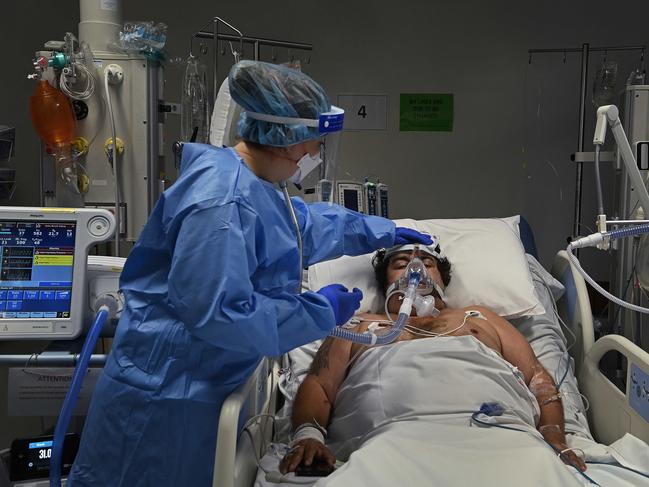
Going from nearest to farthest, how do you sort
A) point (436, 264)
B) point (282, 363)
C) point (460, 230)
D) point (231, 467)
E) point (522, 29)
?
1. point (231, 467)
2. point (282, 363)
3. point (436, 264)
4. point (460, 230)
5. point (522, 29)

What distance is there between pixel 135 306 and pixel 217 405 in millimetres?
302

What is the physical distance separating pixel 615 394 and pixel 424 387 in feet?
2.01

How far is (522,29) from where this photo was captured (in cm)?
349

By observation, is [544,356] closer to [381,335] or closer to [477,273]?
[477,273]

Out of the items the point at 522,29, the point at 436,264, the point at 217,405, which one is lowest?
the point at 217,405

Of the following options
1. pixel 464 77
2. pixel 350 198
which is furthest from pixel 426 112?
pixel 350 198

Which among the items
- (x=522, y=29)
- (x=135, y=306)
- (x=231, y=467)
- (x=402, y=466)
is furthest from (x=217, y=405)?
(x=522, y=29)

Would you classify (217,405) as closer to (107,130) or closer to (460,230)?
(107,130)

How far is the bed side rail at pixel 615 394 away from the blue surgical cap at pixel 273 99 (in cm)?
109

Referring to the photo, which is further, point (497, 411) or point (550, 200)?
point (550, 200)

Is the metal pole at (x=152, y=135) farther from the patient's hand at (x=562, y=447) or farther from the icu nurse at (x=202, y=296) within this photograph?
the patient's hand at (x=562, y=447)

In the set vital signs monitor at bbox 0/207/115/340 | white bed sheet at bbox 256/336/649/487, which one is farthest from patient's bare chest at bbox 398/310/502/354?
vital signs monitor at bbox 0/207/115/340

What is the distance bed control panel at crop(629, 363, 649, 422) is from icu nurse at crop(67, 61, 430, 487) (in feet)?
2.72

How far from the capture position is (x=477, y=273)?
2.41m
